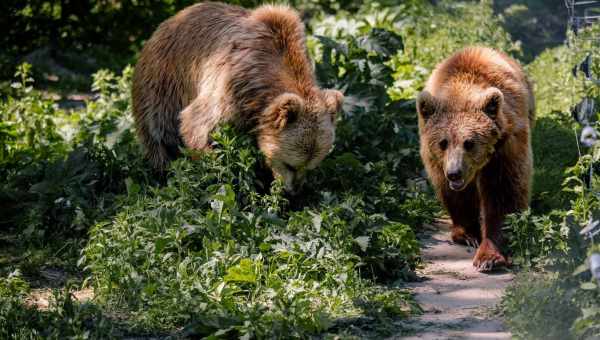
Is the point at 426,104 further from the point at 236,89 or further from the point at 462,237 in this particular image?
the point at 236,89

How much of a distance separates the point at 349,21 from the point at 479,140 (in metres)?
6.23

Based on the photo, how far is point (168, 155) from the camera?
718 centimetres

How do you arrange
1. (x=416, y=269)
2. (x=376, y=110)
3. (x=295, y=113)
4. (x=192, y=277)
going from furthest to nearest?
(x=376, y=110)
(x=295, y=113)
(x=416, y=269)
(x=192, y=277)

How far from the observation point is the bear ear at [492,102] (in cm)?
571

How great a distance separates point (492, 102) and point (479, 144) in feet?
0.95

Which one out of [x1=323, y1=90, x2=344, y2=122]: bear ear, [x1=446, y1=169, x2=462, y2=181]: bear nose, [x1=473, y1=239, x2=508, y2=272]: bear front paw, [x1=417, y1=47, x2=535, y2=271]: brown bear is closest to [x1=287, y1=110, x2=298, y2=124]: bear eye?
[x1=323, y1=90, x2=344, y2=122]: bear ear

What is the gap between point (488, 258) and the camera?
5.71 m

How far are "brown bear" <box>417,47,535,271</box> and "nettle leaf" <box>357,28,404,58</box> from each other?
5.91 ft

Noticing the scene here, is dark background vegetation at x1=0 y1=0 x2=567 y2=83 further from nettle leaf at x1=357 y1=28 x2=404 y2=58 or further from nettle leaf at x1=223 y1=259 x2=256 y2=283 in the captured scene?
nettle leaf at x1=223 y1=259 x2=256 y2=283

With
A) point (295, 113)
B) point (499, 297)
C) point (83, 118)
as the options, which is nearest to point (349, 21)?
point (83, 118)

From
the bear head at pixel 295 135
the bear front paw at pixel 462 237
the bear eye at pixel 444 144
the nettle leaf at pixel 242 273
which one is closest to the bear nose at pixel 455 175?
the bear eye at pixel 444 144

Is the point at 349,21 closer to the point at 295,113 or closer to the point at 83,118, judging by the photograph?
A: the point at 83,118

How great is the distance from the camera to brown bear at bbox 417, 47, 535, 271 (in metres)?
5.77

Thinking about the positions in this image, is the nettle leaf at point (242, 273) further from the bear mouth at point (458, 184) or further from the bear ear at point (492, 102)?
the bear ear at point (492, 102)
